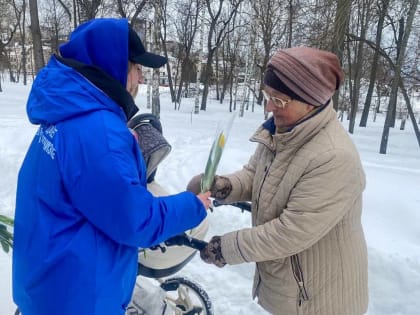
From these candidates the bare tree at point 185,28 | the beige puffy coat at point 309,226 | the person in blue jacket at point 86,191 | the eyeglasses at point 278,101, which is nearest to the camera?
the person in blue jacket at point 86,191

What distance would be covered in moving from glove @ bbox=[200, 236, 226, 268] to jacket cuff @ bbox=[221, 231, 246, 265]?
0.07 ft

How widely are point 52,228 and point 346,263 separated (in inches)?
46.1

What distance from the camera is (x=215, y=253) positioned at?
1.75m

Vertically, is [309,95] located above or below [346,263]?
above

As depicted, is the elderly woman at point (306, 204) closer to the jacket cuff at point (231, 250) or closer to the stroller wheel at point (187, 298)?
the jacket cuff at point (231, 250)

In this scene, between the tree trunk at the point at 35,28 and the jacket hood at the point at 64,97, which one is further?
the tree trunk at the point at 35,28

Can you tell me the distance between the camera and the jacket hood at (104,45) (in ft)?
4.51

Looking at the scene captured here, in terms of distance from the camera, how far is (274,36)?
29422 mm

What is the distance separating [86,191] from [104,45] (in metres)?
0.50

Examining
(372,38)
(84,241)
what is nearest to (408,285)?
(84,241)

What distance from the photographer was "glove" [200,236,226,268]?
68.2 inches

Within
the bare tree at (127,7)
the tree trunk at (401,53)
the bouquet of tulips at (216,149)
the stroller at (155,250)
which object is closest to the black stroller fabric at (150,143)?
the stroller at (155,250)

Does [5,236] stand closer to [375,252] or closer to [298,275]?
[298,275]

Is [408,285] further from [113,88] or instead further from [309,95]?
[113,88]
